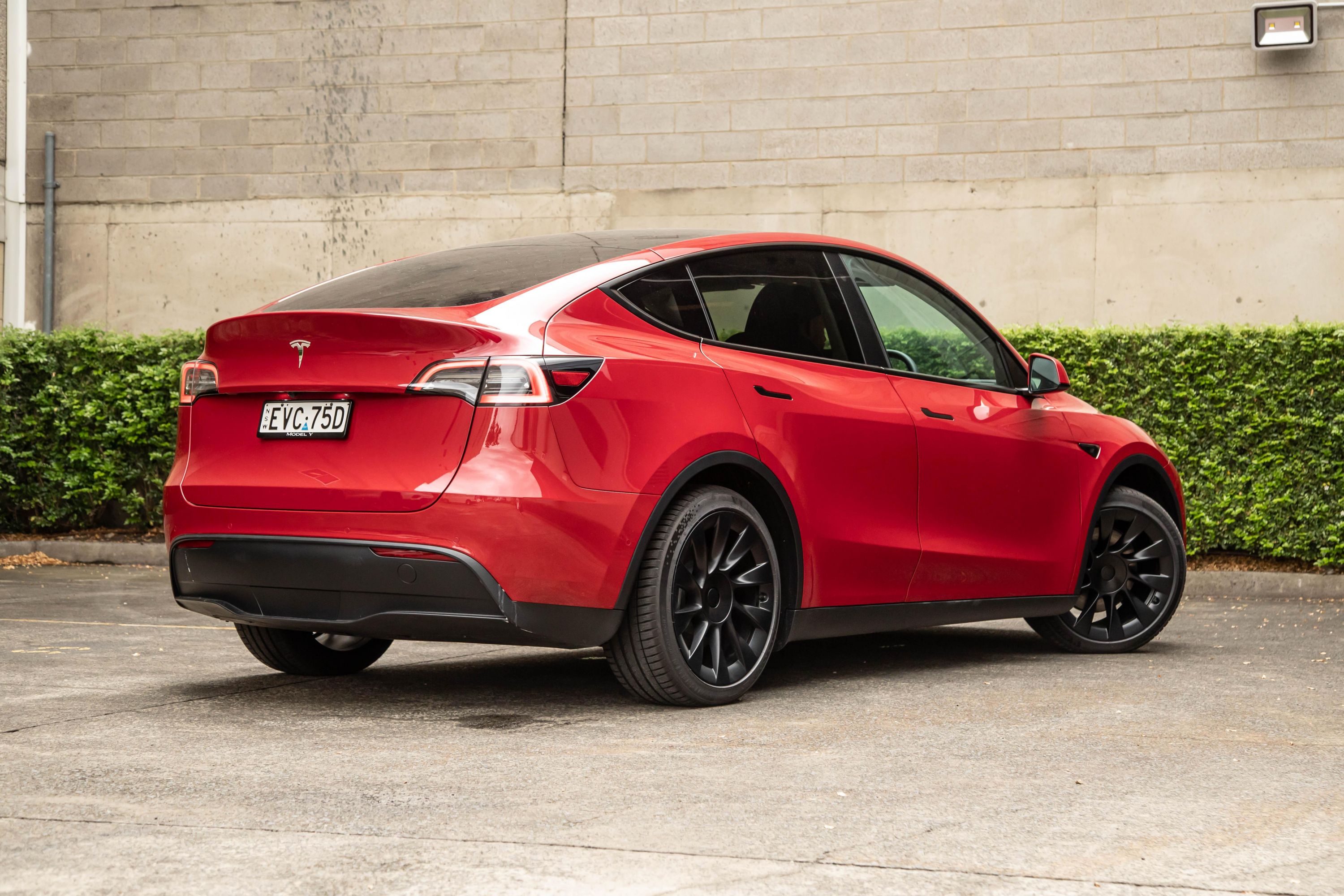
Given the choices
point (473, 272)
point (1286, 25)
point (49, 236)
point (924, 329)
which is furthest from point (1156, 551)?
point (49, 236)

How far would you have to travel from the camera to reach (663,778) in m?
3.91

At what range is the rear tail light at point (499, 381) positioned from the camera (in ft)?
14.8

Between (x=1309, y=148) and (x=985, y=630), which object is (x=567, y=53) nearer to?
(x=1309, y=148)

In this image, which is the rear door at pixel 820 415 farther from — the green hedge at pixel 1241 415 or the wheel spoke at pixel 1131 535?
the green hedge at pixel 1241 415

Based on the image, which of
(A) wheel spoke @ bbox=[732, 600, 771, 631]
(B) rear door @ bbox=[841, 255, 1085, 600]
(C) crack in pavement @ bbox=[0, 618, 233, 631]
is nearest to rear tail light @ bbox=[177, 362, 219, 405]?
(A) wheel spoke @ bbox=[732, 600, 771, 631]

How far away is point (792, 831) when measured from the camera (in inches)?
132

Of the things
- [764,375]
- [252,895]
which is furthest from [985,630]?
[252,895]

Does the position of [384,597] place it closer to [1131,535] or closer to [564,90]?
[1131,535]

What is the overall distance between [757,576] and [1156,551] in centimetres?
248

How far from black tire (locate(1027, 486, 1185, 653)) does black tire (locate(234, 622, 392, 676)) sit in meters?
2.96

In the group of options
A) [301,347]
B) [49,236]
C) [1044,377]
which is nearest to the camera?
[301,347]

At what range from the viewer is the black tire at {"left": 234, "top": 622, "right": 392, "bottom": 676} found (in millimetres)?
5520

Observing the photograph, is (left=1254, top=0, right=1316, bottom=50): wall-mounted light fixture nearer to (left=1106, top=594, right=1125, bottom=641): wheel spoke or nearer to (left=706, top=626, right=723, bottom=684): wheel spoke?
(left=1106, top=594, right=1125, bottom=641): wheel spoke

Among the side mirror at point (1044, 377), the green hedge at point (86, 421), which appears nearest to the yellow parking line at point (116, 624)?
the side mirror at point (1044, 377)
